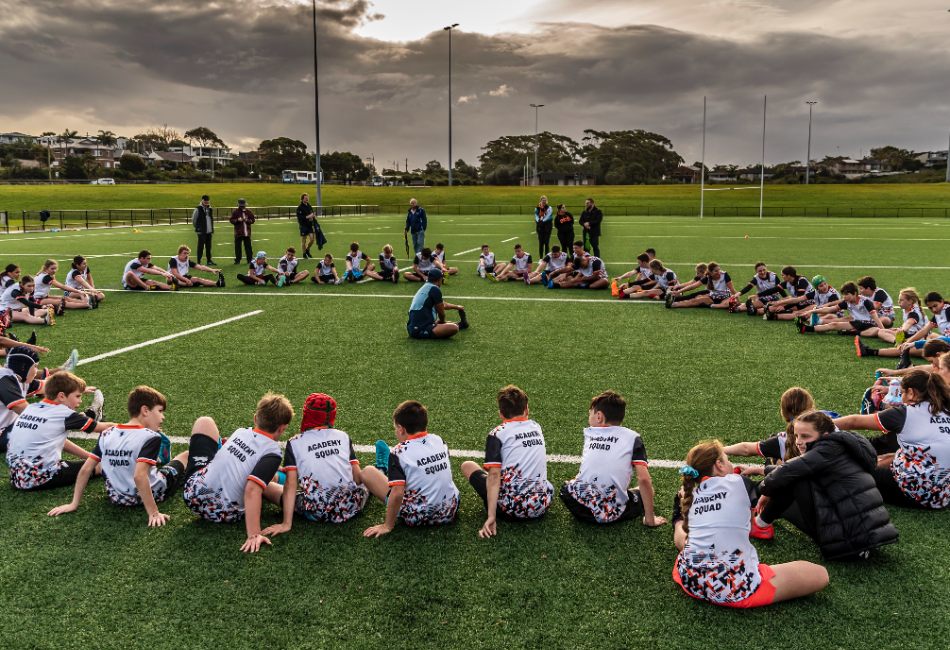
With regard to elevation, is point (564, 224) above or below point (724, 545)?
above

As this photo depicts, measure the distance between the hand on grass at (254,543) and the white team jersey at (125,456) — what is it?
99cm

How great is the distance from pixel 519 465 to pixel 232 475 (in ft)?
6.49

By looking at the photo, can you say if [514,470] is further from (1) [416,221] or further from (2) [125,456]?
(1) [416,221]

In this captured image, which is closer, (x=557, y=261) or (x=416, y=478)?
(x=416, y=478)

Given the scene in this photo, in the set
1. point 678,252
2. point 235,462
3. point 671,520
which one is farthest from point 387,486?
point 678,252

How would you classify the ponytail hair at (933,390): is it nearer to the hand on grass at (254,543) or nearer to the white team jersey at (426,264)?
the hand on grass at (254,543)

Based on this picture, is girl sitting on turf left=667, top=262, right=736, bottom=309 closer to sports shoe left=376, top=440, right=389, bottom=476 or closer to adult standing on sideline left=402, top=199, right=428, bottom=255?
sports shoe left=376, top=440, right=389, bottom=476

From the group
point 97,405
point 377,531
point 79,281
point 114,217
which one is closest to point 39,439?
point 97,405

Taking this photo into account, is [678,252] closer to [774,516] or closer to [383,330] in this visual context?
[383,330]

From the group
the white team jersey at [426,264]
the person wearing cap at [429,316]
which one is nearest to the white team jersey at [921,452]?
the person wearing cap at [429,316]

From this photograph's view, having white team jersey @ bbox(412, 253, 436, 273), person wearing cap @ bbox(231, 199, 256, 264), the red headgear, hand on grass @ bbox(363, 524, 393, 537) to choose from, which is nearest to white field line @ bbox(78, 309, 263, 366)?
white team jersey @ bbox(412, 253, 436, 273)

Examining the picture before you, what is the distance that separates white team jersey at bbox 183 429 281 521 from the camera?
4520 millimetres

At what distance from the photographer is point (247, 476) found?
4621 mm

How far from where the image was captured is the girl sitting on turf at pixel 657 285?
14.5 metres
